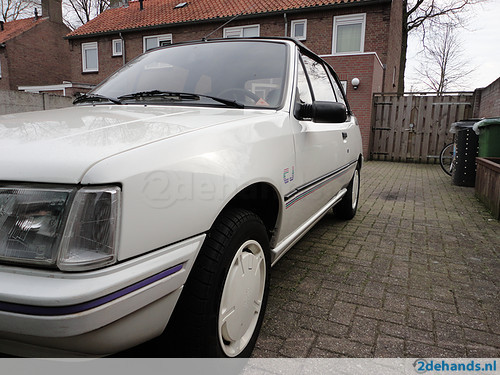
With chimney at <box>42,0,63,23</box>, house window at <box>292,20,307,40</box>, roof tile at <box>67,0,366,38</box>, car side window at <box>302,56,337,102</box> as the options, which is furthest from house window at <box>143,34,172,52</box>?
car side window at <box>302,56,337,102</box>

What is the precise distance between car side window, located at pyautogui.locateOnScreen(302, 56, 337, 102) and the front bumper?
7.40 ft

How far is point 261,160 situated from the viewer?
1.81 metres

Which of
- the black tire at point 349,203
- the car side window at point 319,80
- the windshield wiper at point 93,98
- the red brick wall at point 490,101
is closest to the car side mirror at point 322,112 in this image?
the car side window at point 319,80

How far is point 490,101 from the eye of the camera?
9938mm

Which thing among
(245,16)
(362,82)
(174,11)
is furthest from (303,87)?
(174,11)

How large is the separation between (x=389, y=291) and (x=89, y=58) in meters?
23.6

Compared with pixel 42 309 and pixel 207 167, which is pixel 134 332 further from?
pixel 207 167

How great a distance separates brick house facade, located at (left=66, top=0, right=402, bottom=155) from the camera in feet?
45.7

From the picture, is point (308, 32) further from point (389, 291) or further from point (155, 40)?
point (389, 291)

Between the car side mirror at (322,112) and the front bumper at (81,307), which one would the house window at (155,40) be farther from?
the front bumper at (81,307)

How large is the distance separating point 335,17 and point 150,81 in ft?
49.3

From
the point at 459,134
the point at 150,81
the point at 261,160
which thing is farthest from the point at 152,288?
the point at 459,134

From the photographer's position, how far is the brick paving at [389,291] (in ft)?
6.82

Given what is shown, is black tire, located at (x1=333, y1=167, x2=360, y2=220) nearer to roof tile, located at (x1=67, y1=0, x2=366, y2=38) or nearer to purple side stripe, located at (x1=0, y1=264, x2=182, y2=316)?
purple side stripe, located at (x1=0, y1=264, x2=182, y2=316)
